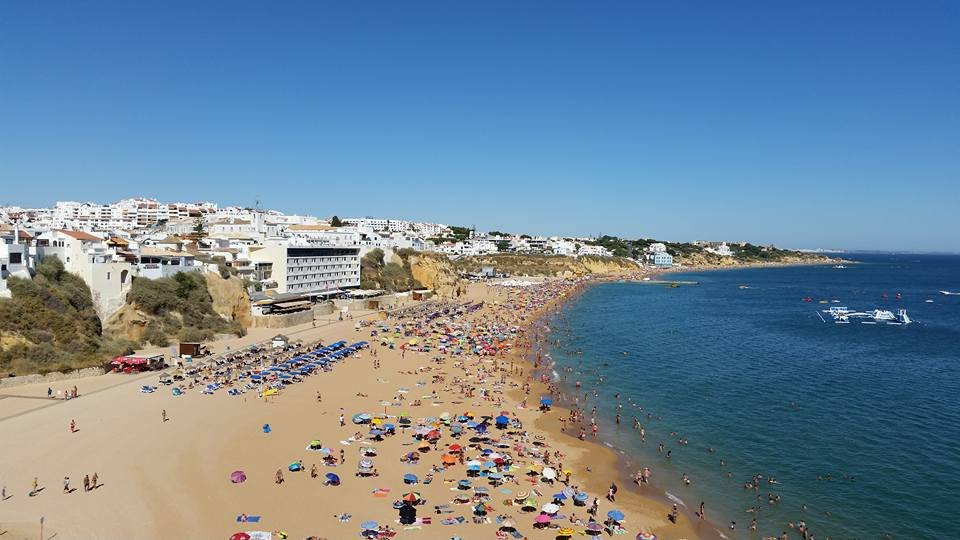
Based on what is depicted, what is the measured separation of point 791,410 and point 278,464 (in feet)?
84.3

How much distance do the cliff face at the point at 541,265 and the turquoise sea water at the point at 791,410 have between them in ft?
217

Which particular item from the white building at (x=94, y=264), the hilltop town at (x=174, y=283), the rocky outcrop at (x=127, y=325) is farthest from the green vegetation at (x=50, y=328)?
the rocky outcrop at (x=127, y=325)

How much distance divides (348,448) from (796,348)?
40779 mm

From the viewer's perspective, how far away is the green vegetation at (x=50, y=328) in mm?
28688

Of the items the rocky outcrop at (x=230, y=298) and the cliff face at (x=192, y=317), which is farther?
the rocky outcrop at (x=230, y=298)

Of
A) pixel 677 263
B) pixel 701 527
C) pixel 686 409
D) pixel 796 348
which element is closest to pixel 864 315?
pixel 796 348

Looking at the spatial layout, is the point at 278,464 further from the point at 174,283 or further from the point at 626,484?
the point at 174,283

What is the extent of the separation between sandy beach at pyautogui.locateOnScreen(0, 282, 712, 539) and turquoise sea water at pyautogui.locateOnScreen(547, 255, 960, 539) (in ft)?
12.1

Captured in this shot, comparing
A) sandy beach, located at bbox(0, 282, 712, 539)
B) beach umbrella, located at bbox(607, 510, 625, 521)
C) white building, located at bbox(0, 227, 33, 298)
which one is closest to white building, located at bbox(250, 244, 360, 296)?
white building, located at bbox(0, 227, 33, 298)

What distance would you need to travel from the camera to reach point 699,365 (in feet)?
135

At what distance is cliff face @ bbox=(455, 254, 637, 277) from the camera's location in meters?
131

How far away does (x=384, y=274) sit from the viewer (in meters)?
73.6

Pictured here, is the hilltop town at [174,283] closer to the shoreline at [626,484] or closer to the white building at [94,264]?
the white building at [94,264]

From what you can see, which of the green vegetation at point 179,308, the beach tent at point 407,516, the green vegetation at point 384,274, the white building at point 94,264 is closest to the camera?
the beach tent at point 407,516
